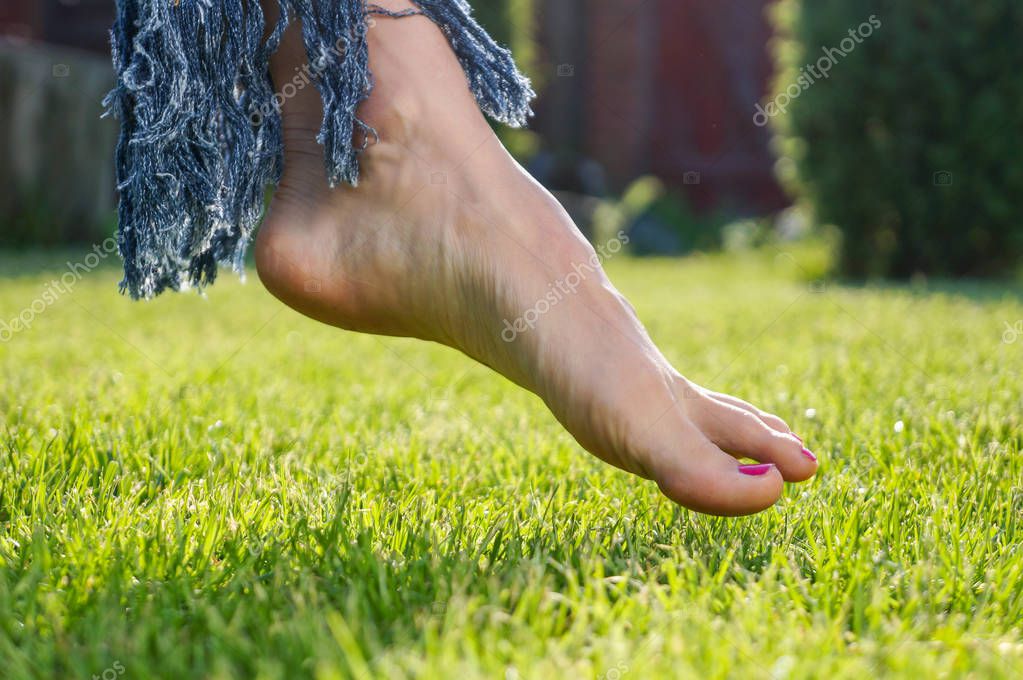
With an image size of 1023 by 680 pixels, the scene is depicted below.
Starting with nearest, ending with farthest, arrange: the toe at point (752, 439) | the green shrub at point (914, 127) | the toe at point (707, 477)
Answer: the toe at point (707, 477)
the toe at point (752, 439)
the green shrub at point (914, 127)

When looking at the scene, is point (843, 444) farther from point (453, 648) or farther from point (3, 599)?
point (3, 599)

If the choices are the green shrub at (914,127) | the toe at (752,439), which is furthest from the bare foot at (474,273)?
the green shrub at (914,127)

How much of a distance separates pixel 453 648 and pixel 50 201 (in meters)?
5.53

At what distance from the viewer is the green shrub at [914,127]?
15.3 feet

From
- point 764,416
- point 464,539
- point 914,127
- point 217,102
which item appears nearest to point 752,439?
point 764,416

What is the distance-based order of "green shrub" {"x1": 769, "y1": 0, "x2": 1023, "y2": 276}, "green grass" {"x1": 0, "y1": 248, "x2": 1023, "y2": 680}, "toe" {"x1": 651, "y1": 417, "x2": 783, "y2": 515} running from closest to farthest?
"green grass" {"x1": 0, "y1": 248, "x2": 1023, "y2": 680} < "toe" {"x1": 651, "y1": 417, "x2": 783, "y2": 515} < "green shrub" {"x1": 769, "y1": 0, "x2": 1023, "y2": 276}

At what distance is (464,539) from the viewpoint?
1.01 metres

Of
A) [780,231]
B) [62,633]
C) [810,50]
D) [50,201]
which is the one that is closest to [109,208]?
[50,201]

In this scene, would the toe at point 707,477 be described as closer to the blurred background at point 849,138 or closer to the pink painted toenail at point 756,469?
the pink painted toenail at point 756,469

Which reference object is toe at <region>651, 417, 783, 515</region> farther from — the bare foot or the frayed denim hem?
the frayed denim hem

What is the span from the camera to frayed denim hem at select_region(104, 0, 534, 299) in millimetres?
1223

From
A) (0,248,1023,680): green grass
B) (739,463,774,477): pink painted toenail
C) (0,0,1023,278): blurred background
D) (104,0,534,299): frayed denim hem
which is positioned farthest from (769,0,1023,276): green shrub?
(739,463,774,477): pink painted toenail

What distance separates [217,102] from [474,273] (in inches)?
16.8

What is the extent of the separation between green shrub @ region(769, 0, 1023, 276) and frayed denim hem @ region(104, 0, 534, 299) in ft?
13.2
